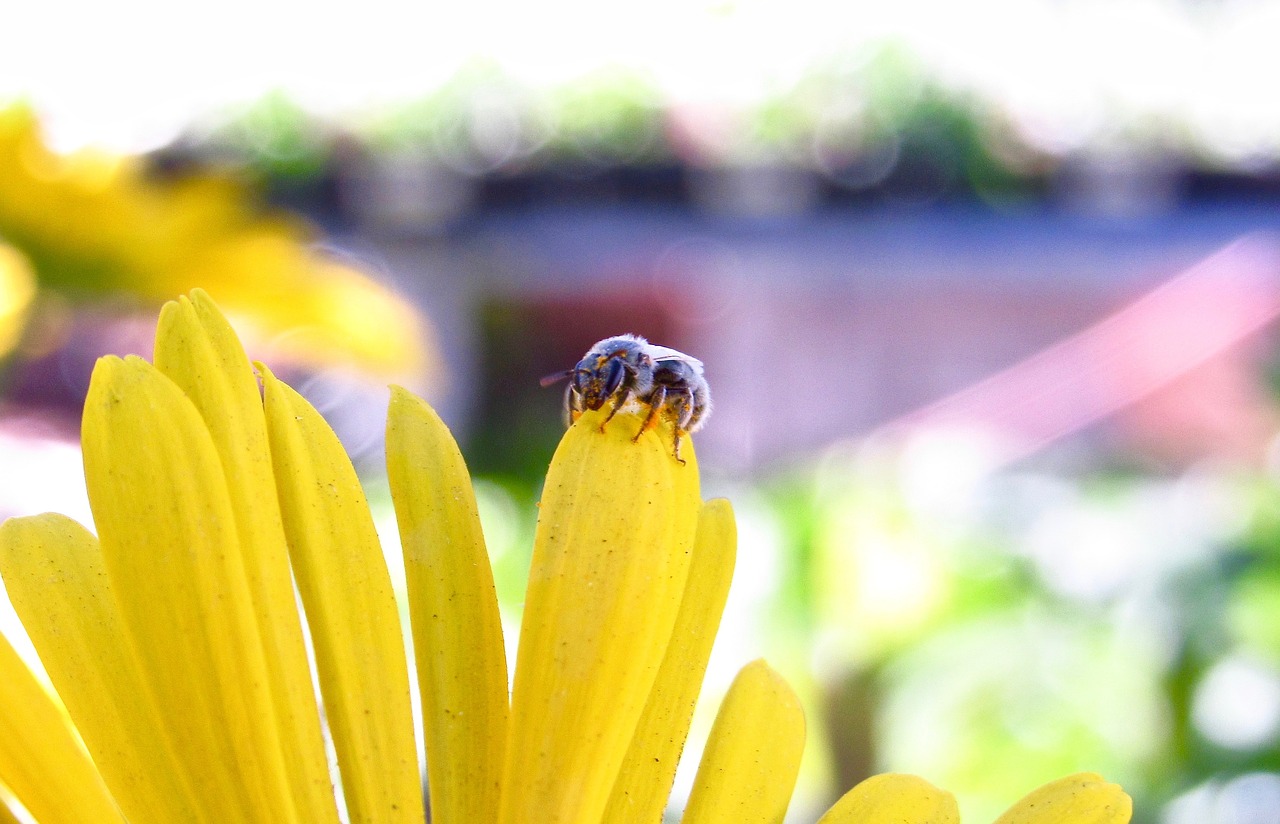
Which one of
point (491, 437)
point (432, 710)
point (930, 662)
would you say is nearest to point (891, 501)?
point (930, 662)

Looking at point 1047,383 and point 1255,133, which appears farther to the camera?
point 1047,383

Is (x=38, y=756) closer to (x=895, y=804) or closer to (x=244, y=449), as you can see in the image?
(x=244, y=449)

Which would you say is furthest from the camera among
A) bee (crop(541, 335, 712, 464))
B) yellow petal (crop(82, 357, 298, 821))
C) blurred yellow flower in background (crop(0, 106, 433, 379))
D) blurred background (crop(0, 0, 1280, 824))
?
blurred background (crop(0, 0, 1280, 824))

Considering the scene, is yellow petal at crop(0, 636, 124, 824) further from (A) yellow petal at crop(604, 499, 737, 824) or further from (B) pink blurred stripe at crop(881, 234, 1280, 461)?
(B) pink blurred stripe at crop(881, 234, 1280, 461)

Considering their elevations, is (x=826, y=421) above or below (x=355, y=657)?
above

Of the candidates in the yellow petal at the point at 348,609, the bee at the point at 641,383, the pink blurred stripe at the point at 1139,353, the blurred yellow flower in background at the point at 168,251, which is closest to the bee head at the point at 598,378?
the bee at the point at 641,383

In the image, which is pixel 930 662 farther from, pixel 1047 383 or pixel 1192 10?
pixel 1192 10

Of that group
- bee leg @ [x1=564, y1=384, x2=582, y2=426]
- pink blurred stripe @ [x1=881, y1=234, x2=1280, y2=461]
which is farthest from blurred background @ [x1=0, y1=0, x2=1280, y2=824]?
bee leg @ [x1=564, y1=384, x2=582, y2=426]
